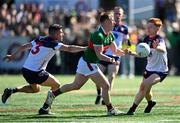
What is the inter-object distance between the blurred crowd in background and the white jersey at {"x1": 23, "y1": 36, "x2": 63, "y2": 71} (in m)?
17.5

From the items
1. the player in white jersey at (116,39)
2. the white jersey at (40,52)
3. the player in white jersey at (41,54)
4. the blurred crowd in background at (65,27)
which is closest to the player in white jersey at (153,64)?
the player in white jersey at (41,54)

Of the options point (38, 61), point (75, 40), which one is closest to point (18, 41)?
point (75, 40)

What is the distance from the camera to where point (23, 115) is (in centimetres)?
1413

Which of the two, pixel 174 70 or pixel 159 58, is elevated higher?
pixel 159 58

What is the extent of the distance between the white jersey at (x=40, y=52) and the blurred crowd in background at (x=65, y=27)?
17.5 meters

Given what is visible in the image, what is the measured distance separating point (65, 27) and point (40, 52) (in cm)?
1883

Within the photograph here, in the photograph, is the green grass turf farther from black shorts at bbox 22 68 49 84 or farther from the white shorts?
the white shorts

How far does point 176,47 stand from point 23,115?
803 inches

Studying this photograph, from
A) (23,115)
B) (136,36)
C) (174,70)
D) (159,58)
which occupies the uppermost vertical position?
(159,58)

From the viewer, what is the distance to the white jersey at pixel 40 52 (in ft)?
47.4

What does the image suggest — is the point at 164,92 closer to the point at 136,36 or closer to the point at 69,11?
the point at 136,36

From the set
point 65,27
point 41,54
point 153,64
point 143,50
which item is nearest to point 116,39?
point 153,64

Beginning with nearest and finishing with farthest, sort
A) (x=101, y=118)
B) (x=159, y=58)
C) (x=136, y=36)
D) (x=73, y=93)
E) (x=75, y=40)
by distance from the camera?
1. (x=101, y=118)
2. (x=159, y=58)
3. (x=73, y=93)
4. (x=136, y=36)
5. (x=75, y=40)

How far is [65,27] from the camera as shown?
33.4 m
